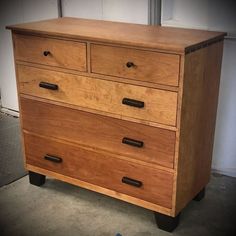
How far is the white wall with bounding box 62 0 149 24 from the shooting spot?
229cm

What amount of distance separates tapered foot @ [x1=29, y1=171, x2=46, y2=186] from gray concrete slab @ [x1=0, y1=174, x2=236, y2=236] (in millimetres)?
24

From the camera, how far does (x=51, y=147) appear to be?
2078 millimetres

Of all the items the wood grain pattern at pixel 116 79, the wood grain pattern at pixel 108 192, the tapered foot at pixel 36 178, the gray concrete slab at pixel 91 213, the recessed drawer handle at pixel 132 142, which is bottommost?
the gray concrete slab at pixel 91 213

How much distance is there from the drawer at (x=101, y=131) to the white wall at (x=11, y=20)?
883 mm

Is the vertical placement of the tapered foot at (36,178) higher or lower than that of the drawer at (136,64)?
lower

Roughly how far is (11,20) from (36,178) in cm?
128

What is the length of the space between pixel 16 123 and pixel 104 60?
148cm

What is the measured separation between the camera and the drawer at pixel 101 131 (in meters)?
1.72

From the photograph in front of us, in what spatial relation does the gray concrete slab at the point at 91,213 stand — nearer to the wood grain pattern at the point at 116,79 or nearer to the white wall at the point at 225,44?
the white wall at the point at 225,44

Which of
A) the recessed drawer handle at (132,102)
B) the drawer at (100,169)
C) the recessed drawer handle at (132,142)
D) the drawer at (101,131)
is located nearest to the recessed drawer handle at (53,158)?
the drawer at (100,169)

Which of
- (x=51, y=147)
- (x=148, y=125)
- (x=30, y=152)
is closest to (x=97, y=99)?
(x=148, y=125)

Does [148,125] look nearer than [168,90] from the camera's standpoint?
No

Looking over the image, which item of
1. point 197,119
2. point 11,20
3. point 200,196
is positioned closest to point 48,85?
point 197,119

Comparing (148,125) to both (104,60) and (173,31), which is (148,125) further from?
(173,31)
